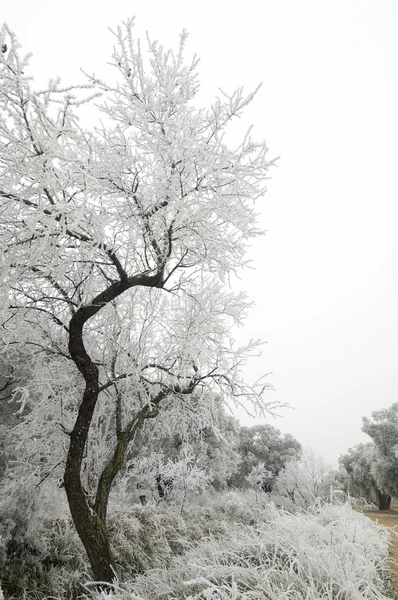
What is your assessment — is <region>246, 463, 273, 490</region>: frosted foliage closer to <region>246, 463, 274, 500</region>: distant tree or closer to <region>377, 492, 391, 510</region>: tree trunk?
<region>246, 463, 274, 500</region>: distant tree

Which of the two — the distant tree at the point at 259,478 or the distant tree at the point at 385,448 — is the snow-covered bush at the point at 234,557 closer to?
the distant tree at the point at 385,448

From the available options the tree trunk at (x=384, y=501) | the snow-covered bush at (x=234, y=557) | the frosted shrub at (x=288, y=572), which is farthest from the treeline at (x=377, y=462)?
the frosted shrub at (x=288, y=572)

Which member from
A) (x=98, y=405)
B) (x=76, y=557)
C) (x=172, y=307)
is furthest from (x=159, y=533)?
(x=172, y=307)

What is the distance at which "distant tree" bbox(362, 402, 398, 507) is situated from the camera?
1975 cm

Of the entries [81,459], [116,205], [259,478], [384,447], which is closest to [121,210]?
[116,205]

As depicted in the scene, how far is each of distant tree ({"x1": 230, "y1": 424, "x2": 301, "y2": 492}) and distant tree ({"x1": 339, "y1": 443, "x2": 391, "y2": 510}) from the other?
6904 millimetres

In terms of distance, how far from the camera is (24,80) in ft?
8.93

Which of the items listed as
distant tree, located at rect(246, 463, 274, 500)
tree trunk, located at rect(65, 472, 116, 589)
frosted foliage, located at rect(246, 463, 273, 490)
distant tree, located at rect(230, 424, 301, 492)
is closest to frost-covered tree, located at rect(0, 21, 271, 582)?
tree trunk, located at rect(65, 472, 116, 589)

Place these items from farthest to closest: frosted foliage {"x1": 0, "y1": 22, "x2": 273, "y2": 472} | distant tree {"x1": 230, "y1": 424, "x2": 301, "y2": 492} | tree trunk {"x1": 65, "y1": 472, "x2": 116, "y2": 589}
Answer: distant tree {"x1": 230, "y1": 424, "x2": 301, "y2": 492}, tree trunk {"x1": 65, "y1": 472, "x2": 116, "y2": 589}, frosted foliage {"x1": 0, "y1": 22, "x2": 273, "y2": 472}

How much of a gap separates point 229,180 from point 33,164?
206 centimetres

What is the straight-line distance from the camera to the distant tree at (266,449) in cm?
3127

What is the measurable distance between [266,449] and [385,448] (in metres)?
13.6

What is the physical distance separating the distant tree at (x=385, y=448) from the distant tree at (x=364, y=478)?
0.46 m

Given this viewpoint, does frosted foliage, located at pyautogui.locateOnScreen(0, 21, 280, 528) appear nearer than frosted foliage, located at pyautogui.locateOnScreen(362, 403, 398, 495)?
Yes
